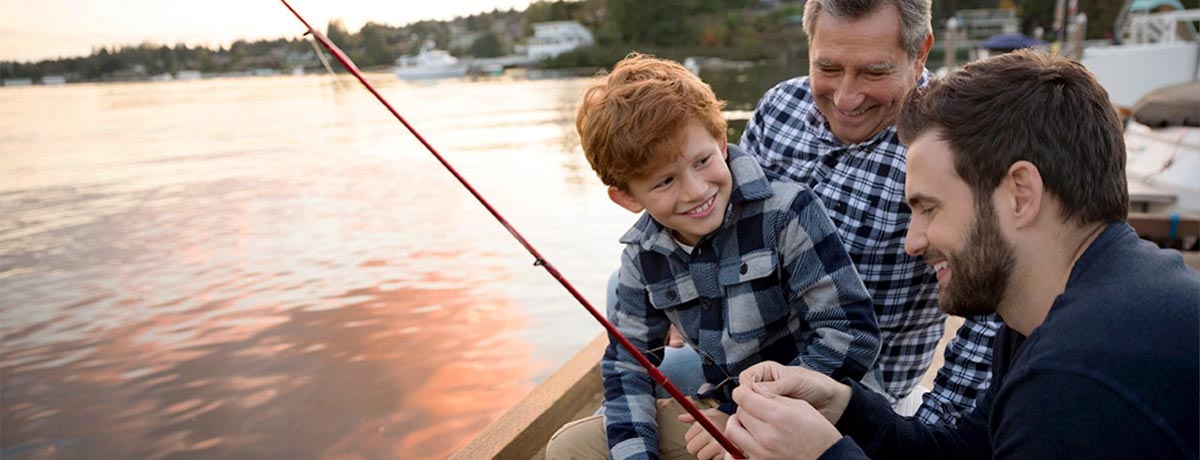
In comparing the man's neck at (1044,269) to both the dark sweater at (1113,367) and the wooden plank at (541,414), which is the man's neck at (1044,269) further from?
the wooden plank at (541,414)

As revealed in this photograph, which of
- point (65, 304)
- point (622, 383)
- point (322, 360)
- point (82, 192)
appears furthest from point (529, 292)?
point (82, 192)

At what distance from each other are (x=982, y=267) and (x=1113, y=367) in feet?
0.98

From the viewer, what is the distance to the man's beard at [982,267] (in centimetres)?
126

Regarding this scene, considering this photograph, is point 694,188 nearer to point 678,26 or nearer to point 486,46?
point 678,26

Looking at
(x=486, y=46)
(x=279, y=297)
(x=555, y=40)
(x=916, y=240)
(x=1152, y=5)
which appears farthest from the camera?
(x=555, y=40)

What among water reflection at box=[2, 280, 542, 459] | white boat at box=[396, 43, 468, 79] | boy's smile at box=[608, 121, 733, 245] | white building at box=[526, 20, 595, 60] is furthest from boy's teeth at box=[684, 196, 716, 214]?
white building at box=[526, 20, 595, 60]

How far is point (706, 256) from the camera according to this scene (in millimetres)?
1932

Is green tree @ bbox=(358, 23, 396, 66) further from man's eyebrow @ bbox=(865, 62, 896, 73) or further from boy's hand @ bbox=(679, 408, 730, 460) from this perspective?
boy's hand @ bbox=(679, 408, 730, 460)

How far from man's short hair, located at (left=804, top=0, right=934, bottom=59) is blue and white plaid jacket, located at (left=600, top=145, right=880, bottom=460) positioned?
521mm

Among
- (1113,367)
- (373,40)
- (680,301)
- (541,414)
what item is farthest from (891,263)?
(373,40)

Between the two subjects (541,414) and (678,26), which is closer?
(541,414)

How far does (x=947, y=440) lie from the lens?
1.64 m

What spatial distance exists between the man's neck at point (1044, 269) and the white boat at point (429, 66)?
189 feet

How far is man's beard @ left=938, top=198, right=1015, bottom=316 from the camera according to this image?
49.6 inches
